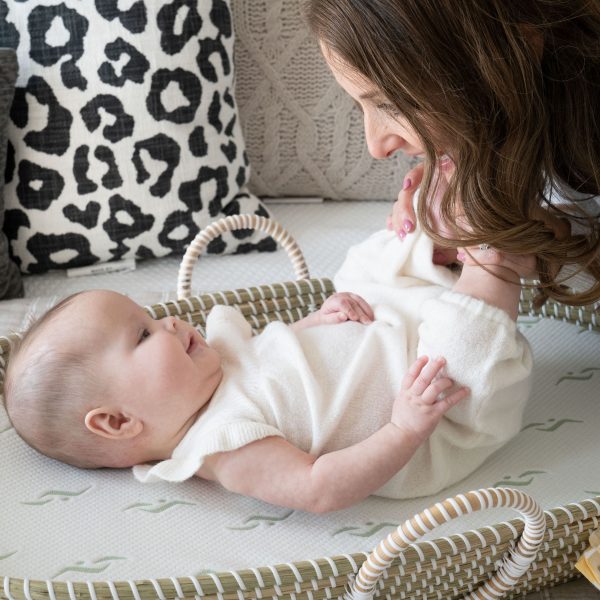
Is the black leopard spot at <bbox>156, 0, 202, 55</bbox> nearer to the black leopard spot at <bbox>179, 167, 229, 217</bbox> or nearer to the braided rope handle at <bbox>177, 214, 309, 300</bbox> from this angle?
the black leopard spot at <bbox>179, 167, 229, 217</bbox>

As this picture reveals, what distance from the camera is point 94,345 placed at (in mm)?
1247

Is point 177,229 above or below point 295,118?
below

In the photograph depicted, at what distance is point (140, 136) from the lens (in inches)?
74.5

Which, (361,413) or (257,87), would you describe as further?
(257,87)

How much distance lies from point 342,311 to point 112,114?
75cm

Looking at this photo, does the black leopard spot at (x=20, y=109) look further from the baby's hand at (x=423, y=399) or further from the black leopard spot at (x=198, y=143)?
the baby's hand at (x=423, y=399)

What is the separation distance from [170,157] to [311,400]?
2.73 ft

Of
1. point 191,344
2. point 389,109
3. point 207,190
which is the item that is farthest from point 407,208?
point 207,190

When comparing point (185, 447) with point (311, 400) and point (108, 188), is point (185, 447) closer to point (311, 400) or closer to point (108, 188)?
point (311, 400)

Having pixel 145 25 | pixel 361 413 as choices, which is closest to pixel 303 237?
pixel 145 25

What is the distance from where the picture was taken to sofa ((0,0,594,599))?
72.7 inches

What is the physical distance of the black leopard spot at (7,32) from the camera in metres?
1.85

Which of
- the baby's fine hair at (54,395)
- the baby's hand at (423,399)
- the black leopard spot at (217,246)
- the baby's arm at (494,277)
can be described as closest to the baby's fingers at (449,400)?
the baby's hand at (423,399)

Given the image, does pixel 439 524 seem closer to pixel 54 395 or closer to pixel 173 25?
pixel 54 395
